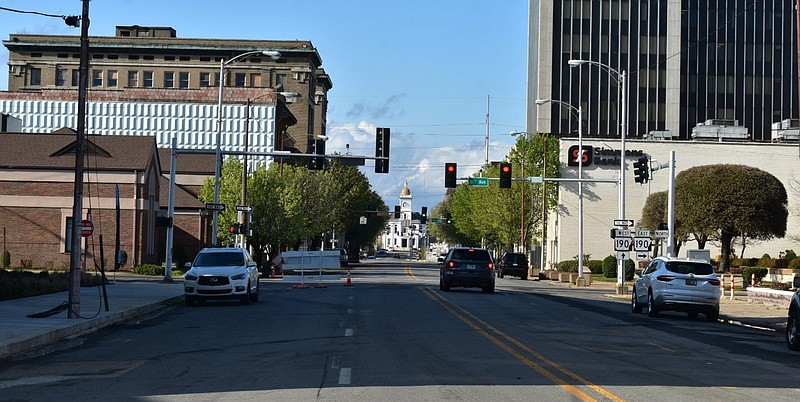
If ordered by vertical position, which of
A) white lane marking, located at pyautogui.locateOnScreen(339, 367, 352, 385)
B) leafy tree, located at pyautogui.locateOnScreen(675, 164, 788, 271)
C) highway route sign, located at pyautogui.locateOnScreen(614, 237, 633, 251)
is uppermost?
leafy tree, located at pyautogui.locateOnScreen(675, 164, 788, 271)

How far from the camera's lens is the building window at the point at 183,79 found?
12338 cm

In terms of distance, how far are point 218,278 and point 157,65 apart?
3778 inches

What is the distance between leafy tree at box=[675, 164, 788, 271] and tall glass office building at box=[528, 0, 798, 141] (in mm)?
42123

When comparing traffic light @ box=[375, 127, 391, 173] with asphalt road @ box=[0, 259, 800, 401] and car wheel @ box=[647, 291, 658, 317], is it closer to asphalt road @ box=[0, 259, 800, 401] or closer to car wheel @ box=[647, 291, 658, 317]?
asphalt road @ box=[0, 259, 800, 401]

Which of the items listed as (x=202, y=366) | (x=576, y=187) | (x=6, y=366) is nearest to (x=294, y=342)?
(x=202, y=366)

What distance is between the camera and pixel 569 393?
12.7m

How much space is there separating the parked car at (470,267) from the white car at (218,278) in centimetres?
1039

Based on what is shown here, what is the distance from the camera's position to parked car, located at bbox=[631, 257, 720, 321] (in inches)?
1128

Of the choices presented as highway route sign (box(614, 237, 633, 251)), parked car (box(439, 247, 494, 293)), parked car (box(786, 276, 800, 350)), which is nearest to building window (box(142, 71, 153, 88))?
parked car (box(439, 247, 494, 293))

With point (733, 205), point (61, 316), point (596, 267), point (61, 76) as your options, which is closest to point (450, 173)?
point (733, 205)

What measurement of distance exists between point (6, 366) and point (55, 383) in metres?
2.36

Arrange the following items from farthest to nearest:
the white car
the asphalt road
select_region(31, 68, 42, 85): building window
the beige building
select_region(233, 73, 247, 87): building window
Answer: select_region(233, 73, 247, 87): building window
select_region(31, 68, 42, 85): building window
the beige building
the white car
the asphalt road

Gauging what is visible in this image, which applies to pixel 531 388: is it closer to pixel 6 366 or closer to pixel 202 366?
pixel 202 366

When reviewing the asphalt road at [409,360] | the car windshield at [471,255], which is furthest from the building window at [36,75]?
the asphalt road at [409,360]
